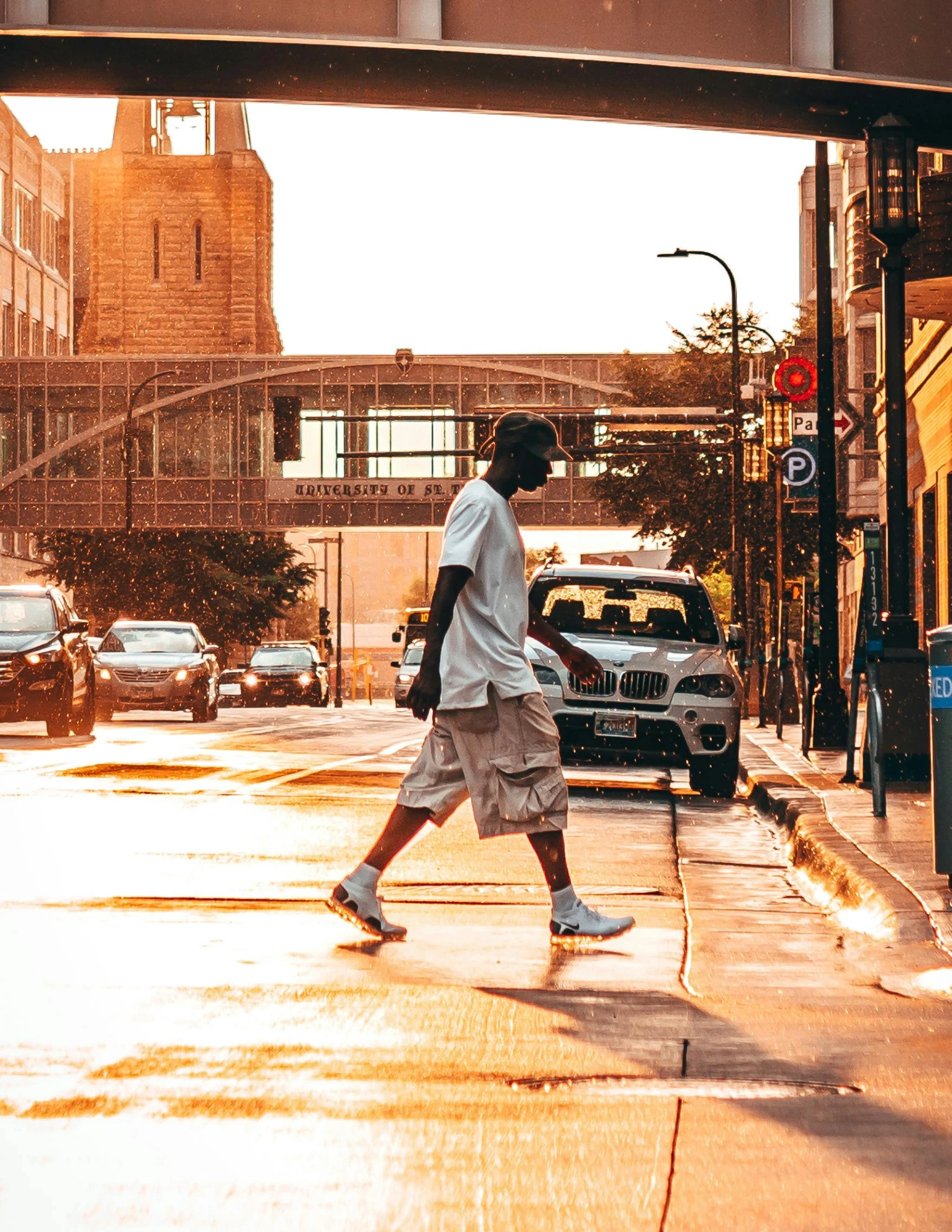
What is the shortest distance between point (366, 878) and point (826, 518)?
1591 cm

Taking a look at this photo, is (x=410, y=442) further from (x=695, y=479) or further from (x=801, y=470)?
(x=801, y=470)

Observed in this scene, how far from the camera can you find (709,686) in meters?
17.2

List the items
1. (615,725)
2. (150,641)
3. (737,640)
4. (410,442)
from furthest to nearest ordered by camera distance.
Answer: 1. (410,442)
2. (150,641)
3. (737,640)
4. (615,725)

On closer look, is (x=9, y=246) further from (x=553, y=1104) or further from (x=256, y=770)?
(x=553, y=1104)

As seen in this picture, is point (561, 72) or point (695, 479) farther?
point (695, 479)

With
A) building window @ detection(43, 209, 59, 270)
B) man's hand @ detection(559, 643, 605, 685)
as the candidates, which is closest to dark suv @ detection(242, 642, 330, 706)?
building window @ detection(43, 209, 59, 270)

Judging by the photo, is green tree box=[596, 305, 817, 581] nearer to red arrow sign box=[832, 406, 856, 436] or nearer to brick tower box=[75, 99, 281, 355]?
red arrow sign box=[832, 406, 856, 436]

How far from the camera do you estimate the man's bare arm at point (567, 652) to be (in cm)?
859

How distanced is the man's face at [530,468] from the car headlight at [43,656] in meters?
16.6

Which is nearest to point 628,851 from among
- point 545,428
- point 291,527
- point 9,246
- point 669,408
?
point 545,428

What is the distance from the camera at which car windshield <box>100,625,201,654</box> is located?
114 feet

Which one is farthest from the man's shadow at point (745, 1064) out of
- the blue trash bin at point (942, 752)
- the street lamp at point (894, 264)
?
the street lamp at point (894, 264)

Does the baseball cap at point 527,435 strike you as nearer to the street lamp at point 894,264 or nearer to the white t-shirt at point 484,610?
the white t-shirt at point 484,610

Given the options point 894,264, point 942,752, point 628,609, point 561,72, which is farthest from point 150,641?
point 942,752
